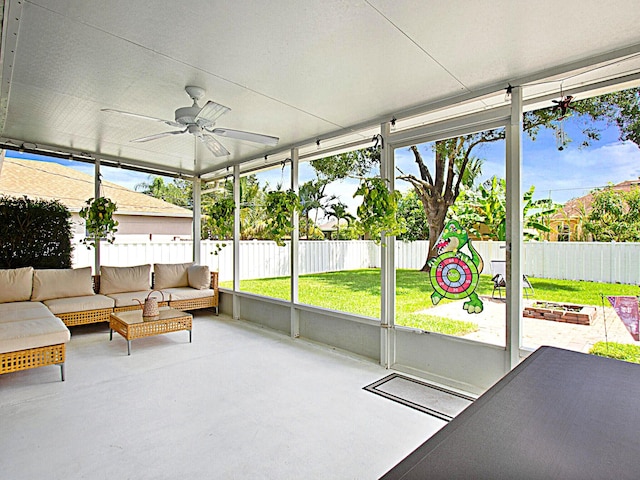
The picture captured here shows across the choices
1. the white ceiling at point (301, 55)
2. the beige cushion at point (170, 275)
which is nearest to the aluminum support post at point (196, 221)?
the beige cushion at point (170, 275)

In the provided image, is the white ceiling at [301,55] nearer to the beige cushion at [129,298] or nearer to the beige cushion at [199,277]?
the beige cushion at [129,298]

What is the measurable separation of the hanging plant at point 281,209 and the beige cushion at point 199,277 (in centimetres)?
205

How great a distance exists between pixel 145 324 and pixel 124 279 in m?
1.65

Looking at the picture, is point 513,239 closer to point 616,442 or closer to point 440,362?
point 440,362

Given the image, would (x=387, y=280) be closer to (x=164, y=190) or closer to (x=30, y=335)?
(x=30, y=335)

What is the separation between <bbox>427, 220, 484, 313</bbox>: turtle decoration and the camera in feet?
10.7

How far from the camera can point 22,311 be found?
3.92 meters

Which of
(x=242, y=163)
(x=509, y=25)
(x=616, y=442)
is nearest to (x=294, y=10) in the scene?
(x=509, y=25)

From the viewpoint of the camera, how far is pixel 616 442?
75 centimetres

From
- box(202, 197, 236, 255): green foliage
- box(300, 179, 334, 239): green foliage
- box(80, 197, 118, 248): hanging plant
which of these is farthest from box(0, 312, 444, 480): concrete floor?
box(300, 179, 334, 239): green foliage

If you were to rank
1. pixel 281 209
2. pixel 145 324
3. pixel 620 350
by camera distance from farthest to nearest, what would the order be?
pixel 281 209 < pixel 145 324 < pixel 620 350

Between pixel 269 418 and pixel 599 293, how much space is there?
274 cm

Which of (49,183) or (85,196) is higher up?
(49,183)

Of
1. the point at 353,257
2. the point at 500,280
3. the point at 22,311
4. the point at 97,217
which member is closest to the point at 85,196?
the point at 97,217
